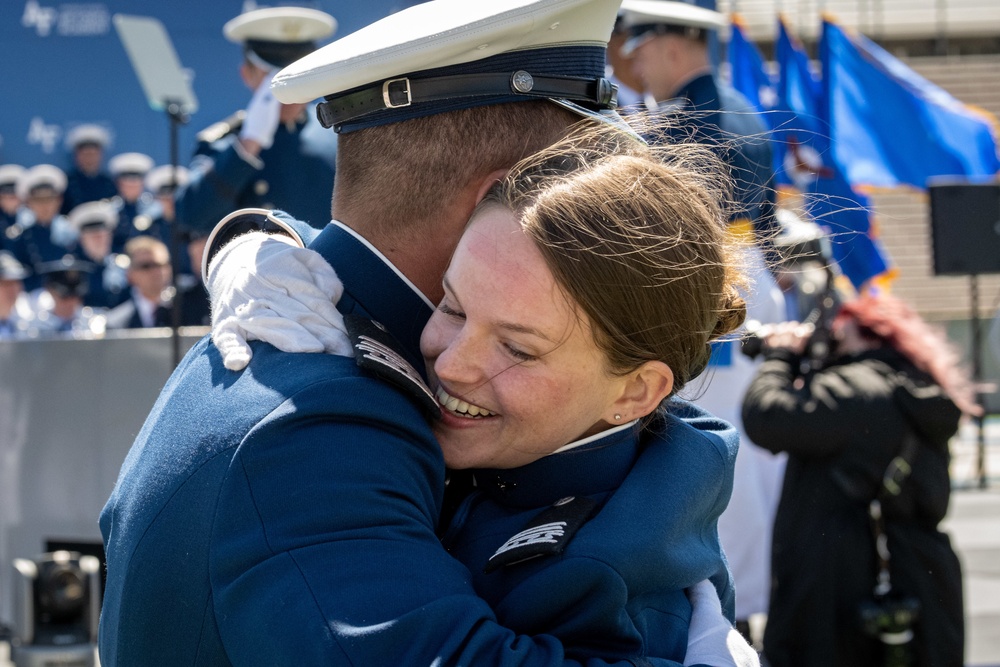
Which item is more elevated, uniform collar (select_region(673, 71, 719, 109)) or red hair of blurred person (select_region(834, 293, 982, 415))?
uniform collar (select_region(673, 71, 719, 109))

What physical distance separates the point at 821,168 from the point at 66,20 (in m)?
5.23

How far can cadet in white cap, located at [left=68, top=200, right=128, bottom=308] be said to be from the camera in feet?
27.5

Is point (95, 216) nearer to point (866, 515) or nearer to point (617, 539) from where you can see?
point (866, 515)

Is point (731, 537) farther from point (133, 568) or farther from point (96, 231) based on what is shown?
point (96, 231)

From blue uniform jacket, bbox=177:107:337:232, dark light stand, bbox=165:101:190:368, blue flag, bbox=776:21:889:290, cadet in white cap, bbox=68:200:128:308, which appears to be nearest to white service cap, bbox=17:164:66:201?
cadet in white cap, bbox=68:200:128:308

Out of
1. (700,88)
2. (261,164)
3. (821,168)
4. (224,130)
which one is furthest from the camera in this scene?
(821,168)

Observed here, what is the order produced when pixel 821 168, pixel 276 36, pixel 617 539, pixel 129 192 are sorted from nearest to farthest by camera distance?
pixel 617 539, pixel 276 36, pixel 821 168, pixel 129 192

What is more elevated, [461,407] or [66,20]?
[461,407]

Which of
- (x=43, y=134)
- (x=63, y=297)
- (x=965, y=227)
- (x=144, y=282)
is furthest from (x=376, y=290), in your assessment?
(x=43, y=134)

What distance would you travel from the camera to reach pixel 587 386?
4.88 feet

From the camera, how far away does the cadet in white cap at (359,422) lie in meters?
1.21

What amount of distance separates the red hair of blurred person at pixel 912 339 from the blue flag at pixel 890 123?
3659 mm

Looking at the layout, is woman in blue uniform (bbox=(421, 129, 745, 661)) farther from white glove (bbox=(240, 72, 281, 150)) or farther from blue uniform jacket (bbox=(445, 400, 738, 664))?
white glove (bbox=(240, 72, 281, 150))

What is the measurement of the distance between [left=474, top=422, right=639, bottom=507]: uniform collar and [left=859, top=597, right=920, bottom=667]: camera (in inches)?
117
